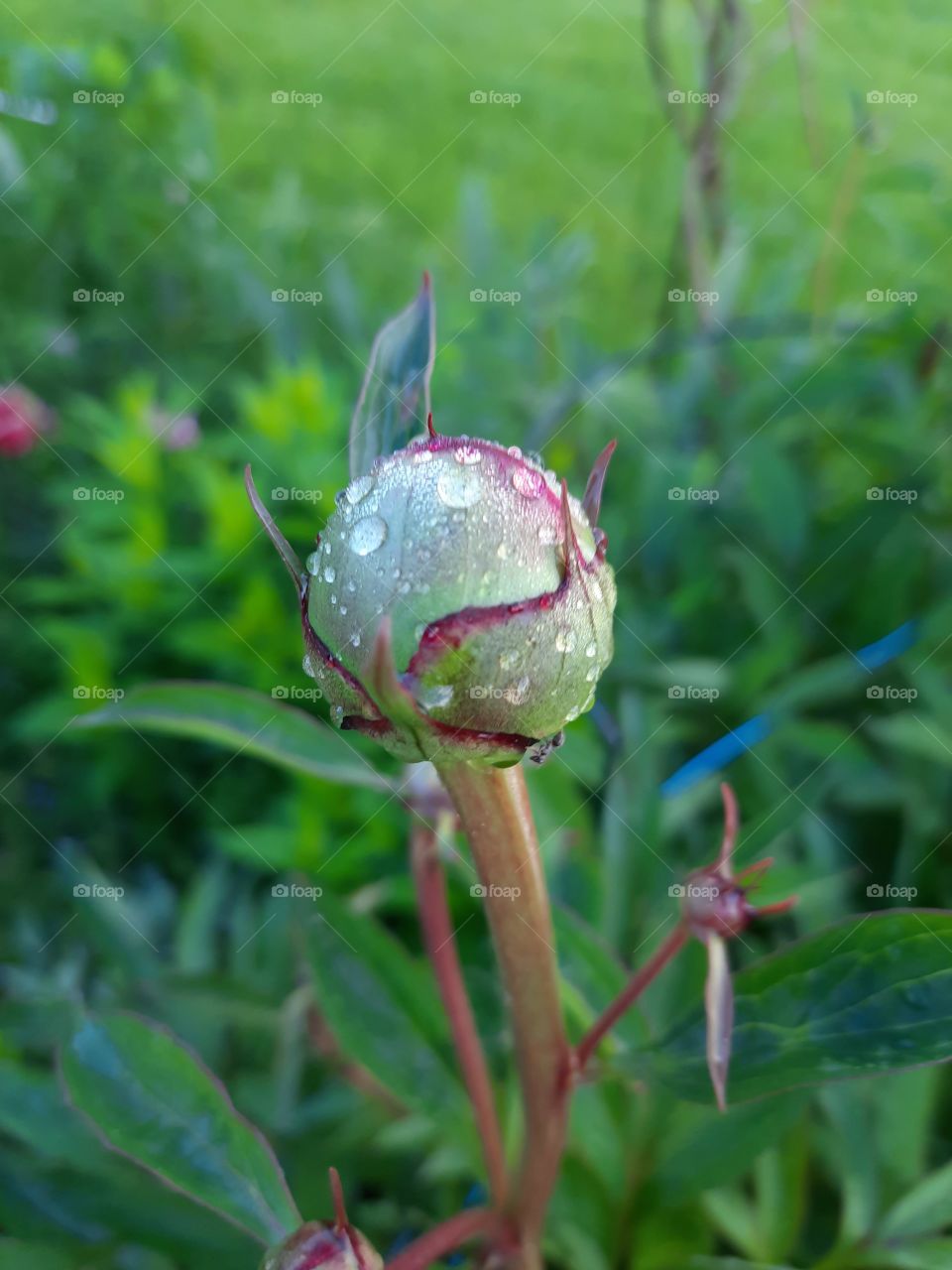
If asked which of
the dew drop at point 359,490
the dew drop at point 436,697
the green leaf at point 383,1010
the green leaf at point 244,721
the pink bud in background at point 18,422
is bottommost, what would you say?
the green leaf at point 383,1010

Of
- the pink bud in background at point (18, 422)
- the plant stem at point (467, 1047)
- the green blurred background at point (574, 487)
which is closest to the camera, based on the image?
the plant stem at point (467, 1047)

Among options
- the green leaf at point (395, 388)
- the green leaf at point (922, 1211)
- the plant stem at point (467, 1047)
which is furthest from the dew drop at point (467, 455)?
the green leaf at point (922, 1211)

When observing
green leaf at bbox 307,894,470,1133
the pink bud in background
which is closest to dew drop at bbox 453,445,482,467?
green leaf at bbox 307,894,470,1133

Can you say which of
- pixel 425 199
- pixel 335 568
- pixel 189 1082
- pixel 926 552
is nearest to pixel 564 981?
pixel 189 1082

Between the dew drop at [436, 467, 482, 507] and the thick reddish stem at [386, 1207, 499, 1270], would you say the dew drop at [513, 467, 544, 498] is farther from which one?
the thick reddish stem at [386, 1207, 499, 1270]

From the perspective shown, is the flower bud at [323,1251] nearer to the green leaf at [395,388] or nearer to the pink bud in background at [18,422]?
the green leaf at [395,388]

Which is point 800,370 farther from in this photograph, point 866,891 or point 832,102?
point 832,102

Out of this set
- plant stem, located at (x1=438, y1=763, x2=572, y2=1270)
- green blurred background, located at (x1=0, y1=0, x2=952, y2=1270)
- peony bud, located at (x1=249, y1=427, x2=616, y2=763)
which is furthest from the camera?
green blurred background, located at (x1=0, y1=0, x2=952, y2=1270)
